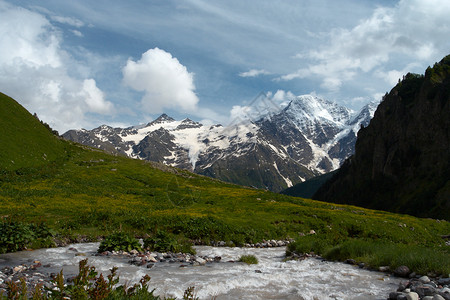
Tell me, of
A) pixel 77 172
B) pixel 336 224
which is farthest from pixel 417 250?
pixel 77 172

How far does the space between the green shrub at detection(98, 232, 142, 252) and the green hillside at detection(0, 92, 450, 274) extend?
3.91 meters

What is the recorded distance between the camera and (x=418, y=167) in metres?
170

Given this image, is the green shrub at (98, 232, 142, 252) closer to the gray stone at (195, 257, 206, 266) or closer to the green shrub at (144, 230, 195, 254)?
the green shrub at (144, 230, 195, 254)

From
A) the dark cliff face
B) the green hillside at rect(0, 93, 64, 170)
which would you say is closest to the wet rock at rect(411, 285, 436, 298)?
the green hillside at rect(0, 93, 64, 170)

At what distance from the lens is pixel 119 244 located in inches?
716

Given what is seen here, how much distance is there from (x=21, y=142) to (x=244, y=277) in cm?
6549

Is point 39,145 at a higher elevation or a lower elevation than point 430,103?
lower

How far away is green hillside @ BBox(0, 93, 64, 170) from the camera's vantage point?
5600cm

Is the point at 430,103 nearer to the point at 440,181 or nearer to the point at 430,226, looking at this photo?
the point at 440,181

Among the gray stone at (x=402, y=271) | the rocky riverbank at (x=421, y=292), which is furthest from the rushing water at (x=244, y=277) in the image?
the rocky riverbank at (x=421, y=292)

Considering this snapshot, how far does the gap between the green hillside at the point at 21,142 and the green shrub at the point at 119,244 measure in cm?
4396

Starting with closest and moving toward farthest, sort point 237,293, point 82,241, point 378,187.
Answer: point 237,293 → point 82,241 → point 378,187

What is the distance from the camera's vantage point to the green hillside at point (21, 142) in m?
56.0

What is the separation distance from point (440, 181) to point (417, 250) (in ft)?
531
